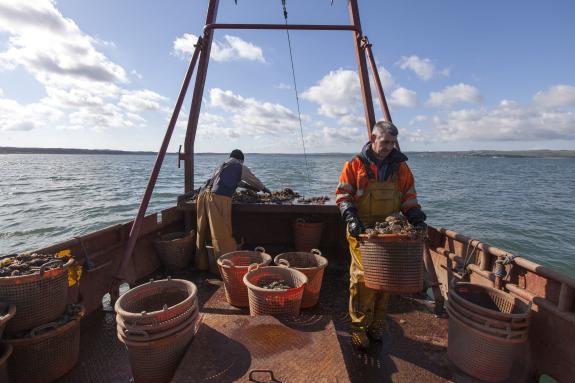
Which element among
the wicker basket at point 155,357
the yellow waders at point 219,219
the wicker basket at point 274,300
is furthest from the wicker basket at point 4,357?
the yellow waders at point 219,219

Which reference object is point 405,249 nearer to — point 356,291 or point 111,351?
point 356,291

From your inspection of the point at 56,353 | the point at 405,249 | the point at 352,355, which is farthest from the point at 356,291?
the point at 56,353

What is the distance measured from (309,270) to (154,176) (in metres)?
2.67

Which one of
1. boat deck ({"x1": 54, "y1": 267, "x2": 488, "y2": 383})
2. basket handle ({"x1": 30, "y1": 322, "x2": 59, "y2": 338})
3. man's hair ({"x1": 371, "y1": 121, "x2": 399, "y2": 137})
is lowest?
boat deck ({"x1": 54, "y1": 267, "x2": 488, "y2": 383})

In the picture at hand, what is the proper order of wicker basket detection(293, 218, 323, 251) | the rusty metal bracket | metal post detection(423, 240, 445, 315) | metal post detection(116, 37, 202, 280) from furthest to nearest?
wicker basket detection(293, 218, 323, 251) → metal post detection(116, 37, 202, 280) → metal post detection(423, 240, 445, 315) → the rusty metal bracket

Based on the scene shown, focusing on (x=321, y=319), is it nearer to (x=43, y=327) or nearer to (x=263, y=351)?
(x=263, y=351)

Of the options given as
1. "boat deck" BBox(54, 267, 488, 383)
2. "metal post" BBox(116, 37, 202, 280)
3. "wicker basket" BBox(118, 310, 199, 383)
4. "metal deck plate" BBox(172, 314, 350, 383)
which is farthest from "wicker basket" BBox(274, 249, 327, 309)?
"metal post" BBox(116, 37, 202, 280)

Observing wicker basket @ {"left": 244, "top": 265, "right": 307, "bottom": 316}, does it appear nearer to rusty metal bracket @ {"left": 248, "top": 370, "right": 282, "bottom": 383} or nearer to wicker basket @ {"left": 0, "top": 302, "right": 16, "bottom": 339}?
rusty metal bracket @ {"left": 248, "top": 370, "right": 282, "bottom": 383}

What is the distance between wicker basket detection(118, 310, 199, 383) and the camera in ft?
8.12

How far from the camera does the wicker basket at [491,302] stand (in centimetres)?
271

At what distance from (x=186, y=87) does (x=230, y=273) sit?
3099 mm

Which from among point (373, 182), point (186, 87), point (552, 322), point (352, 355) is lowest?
point (352, 355)

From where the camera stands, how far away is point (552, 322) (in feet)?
9.18

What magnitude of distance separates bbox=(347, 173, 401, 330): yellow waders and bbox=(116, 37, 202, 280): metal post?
110 inches
